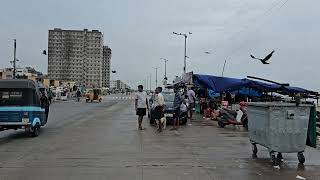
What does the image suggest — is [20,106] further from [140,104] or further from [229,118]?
[229,118]

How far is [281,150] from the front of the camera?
11633 mm

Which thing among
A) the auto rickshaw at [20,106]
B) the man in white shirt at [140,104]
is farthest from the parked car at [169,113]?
the auto rickshaw at [20,106]

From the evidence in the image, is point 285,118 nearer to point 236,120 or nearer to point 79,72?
point 236,120

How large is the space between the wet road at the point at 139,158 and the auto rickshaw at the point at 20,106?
1.60ft

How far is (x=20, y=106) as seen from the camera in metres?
17.9

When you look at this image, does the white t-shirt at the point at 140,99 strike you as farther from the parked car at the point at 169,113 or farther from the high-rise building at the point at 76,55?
the high-rise building at the point at 76,55

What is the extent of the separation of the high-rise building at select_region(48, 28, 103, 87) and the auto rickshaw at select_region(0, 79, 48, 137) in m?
95.5

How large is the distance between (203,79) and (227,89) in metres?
2.31

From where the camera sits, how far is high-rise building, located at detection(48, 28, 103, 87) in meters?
114

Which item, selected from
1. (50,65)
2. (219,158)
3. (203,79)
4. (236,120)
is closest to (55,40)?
(50,65)

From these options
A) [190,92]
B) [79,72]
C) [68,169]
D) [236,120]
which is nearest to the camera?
[68,169]

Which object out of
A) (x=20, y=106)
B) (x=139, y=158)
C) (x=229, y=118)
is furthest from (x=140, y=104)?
(x=139, y=158)

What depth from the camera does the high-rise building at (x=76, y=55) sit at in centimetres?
11432

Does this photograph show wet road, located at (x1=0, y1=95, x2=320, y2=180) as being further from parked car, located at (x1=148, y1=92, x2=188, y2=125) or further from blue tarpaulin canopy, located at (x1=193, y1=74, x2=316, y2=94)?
blue tarpaulin canopy, located at (x1=193, y1=74, x2=316, y2=94)
